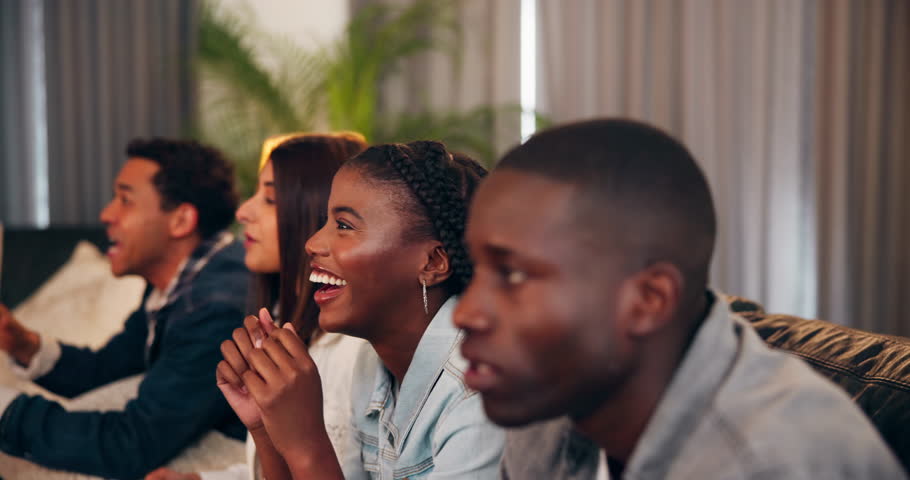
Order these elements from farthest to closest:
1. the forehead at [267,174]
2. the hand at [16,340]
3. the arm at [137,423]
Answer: the hand at [16,340] → the forehead at [267,174] → the arm at [137,423]

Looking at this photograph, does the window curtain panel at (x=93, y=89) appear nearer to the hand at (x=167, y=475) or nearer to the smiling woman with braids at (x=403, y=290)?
the hand at (x=167, y=475)

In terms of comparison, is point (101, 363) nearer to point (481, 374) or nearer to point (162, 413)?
point (162, 413)

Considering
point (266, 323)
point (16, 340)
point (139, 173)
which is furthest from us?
point (139, 173)

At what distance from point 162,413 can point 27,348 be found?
76 centimetres

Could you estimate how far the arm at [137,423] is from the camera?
172 cm

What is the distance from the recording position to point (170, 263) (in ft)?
7.58

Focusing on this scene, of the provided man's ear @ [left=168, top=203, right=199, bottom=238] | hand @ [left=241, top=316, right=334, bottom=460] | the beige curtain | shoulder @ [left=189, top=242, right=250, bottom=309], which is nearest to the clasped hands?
Result: hand @ [left=241, top=316, right=334, bottom=460]

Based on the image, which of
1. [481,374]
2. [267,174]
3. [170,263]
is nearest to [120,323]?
[170,263]

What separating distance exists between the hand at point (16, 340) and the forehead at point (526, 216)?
6.16ft

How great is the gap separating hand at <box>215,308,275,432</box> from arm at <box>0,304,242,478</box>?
59 centimetres

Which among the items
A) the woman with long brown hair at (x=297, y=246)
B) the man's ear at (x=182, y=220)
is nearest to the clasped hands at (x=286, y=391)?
the woman with long brown hair at (x=297, y=246)

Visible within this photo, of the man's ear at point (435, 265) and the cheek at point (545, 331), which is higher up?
the cheek at point (545, 331)

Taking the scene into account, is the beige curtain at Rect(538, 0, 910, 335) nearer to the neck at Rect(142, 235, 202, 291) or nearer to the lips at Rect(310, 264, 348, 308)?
the neck at Rect(142, 235, 202, 291)

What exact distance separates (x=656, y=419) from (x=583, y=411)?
0.07 m
